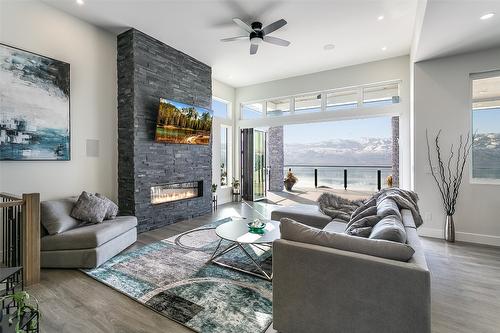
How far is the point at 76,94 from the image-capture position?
3.87m

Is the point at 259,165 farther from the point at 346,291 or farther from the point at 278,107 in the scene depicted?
the point at 346,291

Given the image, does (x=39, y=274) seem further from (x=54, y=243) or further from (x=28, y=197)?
(x=28, y=197)

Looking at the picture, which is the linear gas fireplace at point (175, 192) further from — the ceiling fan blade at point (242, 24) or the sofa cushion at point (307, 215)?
the ceiling fan blade at point (242, 24)

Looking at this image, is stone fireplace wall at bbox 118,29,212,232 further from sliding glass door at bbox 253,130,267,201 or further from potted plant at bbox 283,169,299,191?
potted plant at bbox 283,169,299,191

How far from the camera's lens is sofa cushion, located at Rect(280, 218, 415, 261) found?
→ 155cm

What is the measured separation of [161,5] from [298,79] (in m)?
3.94

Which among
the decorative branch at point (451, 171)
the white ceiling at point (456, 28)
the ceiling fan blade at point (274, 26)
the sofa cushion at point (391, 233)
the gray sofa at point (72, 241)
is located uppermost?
the ceiling fan blade at point (274, 26)

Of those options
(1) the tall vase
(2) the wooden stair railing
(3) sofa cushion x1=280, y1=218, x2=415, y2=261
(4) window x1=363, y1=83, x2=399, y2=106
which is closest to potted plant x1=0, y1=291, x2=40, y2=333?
(3) sofa cushion x1=280, y1=218, x2=415, y2=261

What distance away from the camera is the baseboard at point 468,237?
3819mm

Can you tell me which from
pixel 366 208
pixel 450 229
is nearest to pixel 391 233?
pixel 366 208

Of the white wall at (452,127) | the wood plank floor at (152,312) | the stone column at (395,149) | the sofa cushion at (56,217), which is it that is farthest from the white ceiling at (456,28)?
the sofa cushion at (56,217)

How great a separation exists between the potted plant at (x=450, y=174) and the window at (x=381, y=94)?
1591 millimetres

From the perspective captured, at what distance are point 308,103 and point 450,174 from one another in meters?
3.54

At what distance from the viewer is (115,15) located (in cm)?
381
